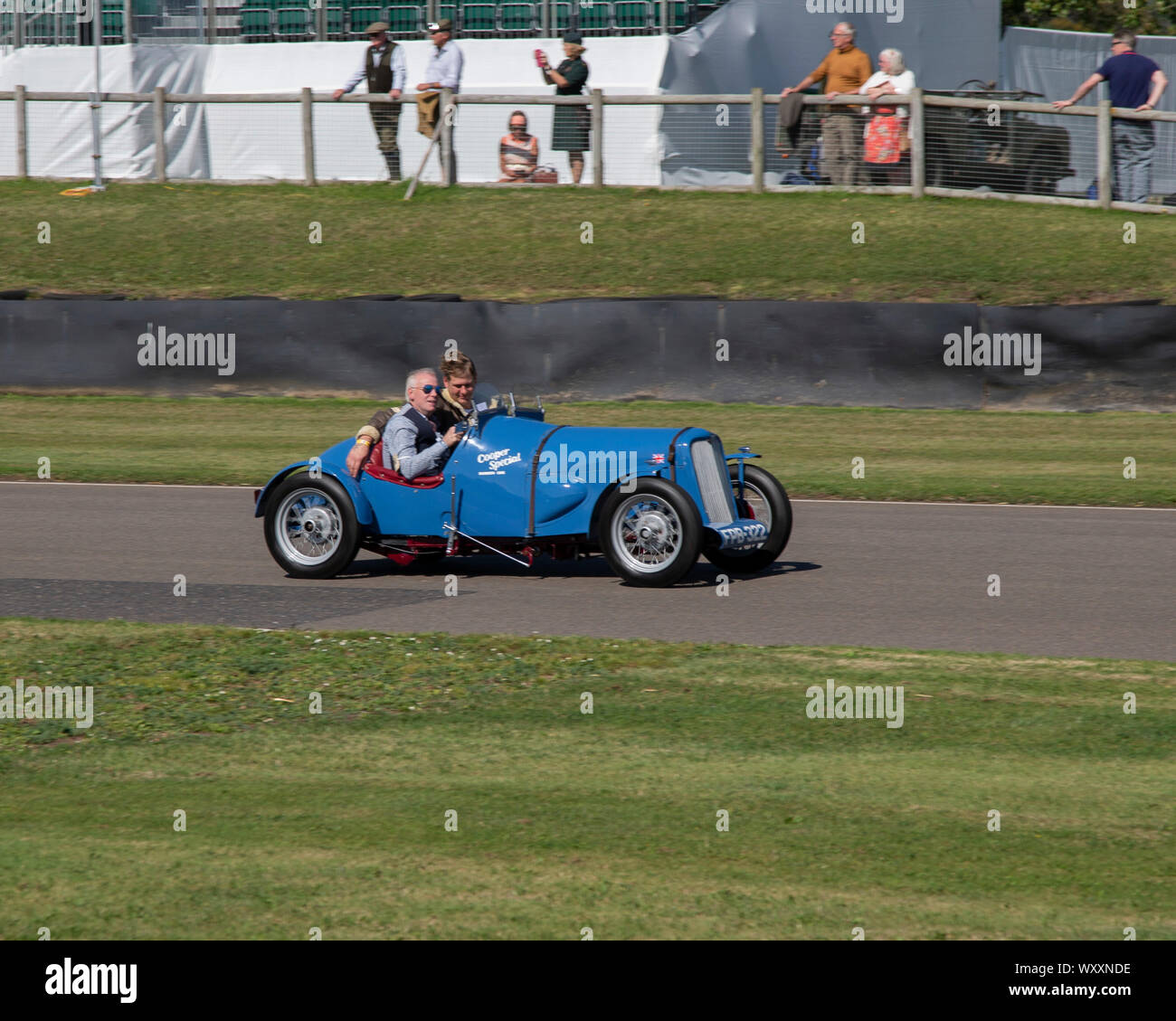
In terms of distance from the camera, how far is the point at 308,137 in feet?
80.0

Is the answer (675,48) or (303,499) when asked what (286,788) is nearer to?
(303,499)

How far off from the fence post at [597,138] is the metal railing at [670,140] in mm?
25

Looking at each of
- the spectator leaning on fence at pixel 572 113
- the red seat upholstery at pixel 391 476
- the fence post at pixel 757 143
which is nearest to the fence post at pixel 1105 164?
the fence post at pixel 757 143

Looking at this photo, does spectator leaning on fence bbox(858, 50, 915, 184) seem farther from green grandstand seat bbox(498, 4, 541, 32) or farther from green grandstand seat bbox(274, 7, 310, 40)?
green grandstand seat bbox(274, 7, 310, 40)

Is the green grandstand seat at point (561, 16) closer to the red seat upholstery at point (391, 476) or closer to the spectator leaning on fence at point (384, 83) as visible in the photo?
the spectator leaning on fence at point (384, 83)

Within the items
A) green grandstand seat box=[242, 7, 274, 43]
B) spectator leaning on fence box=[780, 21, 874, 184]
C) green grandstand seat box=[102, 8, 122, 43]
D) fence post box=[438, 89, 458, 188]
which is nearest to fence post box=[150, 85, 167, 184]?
green grandstand seat box=[102, 8, 122, 43]

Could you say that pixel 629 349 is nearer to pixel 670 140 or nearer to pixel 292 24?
pixel 670 140

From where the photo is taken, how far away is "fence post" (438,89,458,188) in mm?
23188

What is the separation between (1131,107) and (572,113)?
739 centimetres

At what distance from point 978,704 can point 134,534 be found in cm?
681

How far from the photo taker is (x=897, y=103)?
21.0 metres

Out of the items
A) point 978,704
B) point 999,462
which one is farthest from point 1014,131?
point 978,704

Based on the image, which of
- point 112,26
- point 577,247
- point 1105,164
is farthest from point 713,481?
point 112,26
